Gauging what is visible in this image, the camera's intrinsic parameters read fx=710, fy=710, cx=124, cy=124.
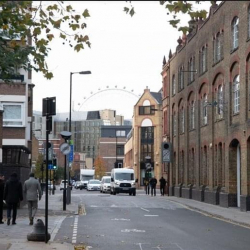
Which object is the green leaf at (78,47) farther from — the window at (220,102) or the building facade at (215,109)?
the window at (220,102)

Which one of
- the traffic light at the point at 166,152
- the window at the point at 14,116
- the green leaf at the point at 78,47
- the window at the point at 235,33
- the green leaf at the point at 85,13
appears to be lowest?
the green leaf at the point at 78,47

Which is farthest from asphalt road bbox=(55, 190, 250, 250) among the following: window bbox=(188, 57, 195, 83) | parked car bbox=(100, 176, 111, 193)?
parked car bbox=(100, 176, 111, 193)

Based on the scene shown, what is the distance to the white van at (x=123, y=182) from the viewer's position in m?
63.6

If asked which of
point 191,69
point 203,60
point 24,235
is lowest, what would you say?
point 24,235

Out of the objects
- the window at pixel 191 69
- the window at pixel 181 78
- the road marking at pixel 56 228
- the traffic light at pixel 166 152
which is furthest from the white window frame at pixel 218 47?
the road marking at pixel 56 228

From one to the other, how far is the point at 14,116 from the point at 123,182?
21.2 metres

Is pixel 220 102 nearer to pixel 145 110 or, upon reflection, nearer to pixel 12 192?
pixel 12 192

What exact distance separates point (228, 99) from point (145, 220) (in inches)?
569

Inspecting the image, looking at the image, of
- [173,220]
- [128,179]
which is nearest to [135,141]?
[128,179]

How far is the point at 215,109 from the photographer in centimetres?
4466

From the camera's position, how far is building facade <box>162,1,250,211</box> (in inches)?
1443

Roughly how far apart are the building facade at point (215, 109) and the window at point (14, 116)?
11559 mm

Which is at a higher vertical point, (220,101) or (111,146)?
(111,146)

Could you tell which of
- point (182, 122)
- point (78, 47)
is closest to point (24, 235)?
point (78, 47)
